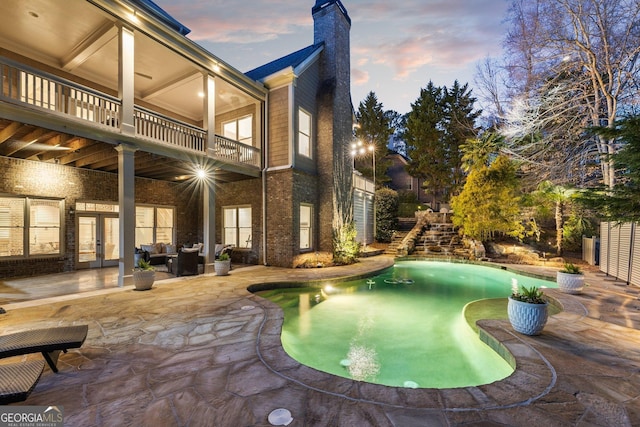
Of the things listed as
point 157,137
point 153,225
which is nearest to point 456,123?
point 157,137

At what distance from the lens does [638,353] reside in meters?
3.20

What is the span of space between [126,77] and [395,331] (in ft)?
27.0

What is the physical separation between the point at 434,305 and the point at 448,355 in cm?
263

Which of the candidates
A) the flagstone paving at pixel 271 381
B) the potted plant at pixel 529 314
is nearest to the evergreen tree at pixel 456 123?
the flagstone paving at pixel 271 381

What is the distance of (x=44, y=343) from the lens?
259 centimetres

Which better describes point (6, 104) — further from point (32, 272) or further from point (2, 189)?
point (32, 272)

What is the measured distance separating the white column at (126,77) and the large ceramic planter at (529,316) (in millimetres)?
8473

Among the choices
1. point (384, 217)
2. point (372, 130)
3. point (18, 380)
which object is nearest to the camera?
point (18, 380)

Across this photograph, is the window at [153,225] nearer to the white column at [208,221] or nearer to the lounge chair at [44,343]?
the white column at [208,221]

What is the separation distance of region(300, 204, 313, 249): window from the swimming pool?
2.75 metres

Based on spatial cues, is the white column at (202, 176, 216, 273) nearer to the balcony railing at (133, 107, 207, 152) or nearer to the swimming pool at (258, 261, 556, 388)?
the balcony railing at (133, 107, 207, 152)

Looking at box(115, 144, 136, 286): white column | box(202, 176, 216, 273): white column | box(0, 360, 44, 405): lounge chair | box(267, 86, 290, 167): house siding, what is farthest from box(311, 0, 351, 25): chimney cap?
box(0, 360, 44, 405): lounge chair

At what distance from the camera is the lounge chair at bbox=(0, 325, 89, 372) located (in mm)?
2500

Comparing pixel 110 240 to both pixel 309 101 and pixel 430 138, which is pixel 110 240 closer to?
pixel 309 101
